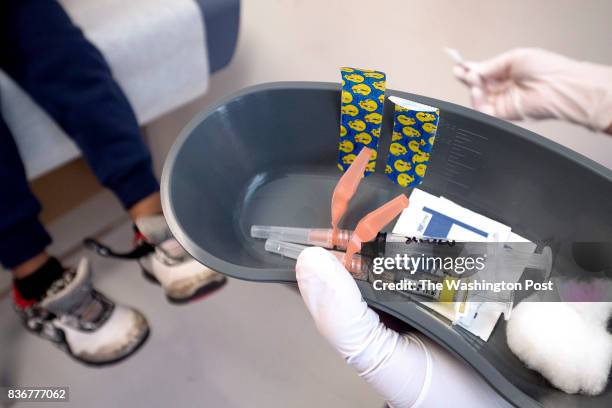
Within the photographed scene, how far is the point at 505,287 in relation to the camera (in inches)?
20.1

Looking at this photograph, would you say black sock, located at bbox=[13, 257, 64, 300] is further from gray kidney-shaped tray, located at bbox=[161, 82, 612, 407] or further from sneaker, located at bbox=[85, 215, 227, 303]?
Result: gray kidney-shaped tray, located at bbox=[161, 82, 612, 407]

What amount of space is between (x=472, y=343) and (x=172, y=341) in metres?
0.59

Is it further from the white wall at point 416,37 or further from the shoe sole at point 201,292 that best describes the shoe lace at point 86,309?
the white wall at point 416,37

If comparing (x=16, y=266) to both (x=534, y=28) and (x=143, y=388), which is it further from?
(x=534, y=28)

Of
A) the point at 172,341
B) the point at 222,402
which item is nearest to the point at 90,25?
the point at 172,341

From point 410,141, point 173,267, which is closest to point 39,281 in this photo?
point 173,267

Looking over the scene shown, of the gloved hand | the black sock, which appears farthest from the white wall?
the black sock

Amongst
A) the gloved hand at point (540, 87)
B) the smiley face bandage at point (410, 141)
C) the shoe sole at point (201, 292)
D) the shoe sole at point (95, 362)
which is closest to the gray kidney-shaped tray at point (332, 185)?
the smiley face bandage at point (410, 141)

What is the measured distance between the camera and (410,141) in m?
0.55

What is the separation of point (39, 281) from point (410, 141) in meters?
0.64

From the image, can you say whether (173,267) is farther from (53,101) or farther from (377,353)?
(377,353)

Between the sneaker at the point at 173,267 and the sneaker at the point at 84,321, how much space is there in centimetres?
8

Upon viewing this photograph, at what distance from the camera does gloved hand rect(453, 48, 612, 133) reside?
558 mm

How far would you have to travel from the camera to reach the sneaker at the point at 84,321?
29.8 inches
